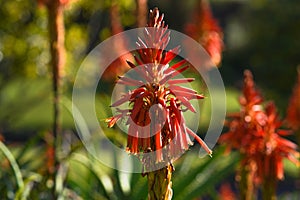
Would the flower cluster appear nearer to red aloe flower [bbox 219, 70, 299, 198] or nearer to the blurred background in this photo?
red aloe flower [bbox 219, 70, 299, 198]

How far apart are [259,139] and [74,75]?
4223 millimetres

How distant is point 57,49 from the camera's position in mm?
3123

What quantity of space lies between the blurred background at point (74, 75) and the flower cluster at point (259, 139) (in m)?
0.31

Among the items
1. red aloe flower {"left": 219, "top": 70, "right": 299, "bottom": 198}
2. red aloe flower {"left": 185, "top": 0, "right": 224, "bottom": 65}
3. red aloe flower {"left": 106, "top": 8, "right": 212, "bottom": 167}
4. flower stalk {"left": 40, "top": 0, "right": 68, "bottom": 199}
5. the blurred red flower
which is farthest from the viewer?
red aloe flower {"left": 185, "top": 0, "right": 224, "bottom": 65}

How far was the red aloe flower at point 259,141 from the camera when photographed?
245cm

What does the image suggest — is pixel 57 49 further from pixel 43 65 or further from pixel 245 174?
pixel 43 65

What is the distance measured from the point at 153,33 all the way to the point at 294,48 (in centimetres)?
1417

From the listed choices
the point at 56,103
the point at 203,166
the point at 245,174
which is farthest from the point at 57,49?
the point at 245,174

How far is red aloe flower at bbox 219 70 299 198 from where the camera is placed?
8.04ft

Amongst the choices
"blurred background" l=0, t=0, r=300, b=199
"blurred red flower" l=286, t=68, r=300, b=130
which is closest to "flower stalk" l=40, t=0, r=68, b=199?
"blurred background" l=0, t=0, r=300, b=199

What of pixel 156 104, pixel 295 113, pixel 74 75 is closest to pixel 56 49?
pixel 295 113

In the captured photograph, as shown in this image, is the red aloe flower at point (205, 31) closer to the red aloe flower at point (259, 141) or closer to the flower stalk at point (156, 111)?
the red aloe flower at point (259, 141)

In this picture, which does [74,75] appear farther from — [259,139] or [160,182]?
[160,182]

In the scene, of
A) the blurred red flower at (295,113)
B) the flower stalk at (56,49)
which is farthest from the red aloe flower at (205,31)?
the flower stalk at (56,49)
